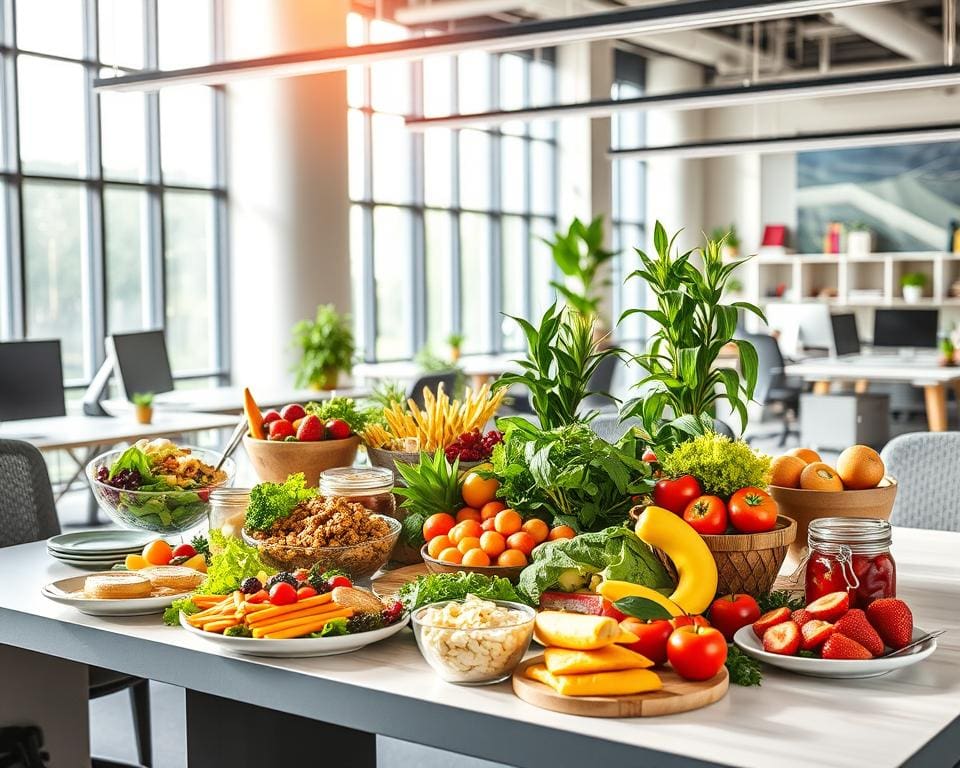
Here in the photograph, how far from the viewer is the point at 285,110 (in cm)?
835

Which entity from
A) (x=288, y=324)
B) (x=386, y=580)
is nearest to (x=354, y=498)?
(x=386, y=580)

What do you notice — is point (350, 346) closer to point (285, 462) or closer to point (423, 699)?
point (285, 462)

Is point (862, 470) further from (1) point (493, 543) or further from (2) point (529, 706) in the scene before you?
(2) point (529, 706)

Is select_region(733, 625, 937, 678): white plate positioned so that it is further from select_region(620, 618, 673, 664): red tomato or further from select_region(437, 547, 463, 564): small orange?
select_region(437, 547, 463, 564): small orange

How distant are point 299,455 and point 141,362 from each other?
165 inches

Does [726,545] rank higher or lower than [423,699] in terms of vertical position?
higher

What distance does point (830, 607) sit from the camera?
64.0 inches

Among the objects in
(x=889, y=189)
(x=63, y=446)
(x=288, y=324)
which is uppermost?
(x=889, y=189)

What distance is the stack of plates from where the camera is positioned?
7.33 ft

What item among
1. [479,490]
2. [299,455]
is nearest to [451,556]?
[479,490]

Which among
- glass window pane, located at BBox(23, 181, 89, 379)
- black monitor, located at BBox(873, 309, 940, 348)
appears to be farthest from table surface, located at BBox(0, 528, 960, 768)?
black monitor, located at BBox(873, 309, 940, 348)

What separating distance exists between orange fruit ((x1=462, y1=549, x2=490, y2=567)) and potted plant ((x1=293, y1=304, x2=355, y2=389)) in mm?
5402

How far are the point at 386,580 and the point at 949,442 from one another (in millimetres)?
1437

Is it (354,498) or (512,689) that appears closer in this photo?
(512,689)
